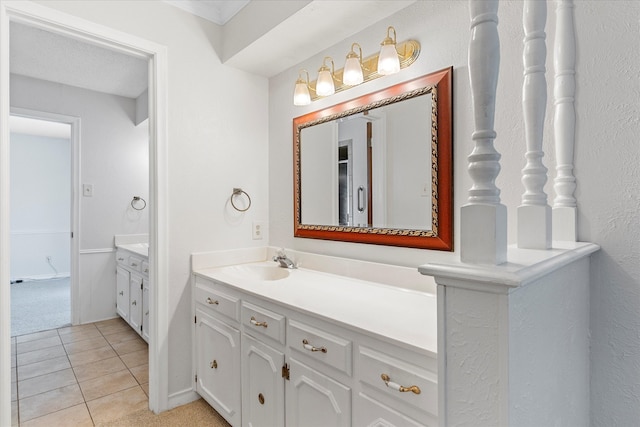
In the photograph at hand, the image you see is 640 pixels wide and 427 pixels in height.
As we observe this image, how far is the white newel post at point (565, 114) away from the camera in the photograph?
1.07 metres

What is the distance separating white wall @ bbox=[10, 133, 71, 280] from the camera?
5590 millimetres

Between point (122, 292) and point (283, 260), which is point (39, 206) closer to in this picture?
point (122, 292)

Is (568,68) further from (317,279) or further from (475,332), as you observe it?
(317,279)

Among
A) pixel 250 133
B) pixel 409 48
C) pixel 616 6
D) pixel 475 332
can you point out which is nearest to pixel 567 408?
pixel 475 332

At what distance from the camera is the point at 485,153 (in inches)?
24.4

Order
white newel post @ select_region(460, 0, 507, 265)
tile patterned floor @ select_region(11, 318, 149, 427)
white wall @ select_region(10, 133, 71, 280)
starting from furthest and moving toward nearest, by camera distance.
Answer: white wall @ select_region(10, 133, 71, 280) < tile patterned floor @ select_region(11, 318, 149, 427) < white newel post @ select_region(460, 0, 507, 265)

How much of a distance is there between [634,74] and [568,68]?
16 centimetres

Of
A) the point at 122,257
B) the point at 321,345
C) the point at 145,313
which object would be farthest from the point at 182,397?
the point at 122,257

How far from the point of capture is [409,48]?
1602 millimetres

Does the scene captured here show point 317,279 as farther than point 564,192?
Yes

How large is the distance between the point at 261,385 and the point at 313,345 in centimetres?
47

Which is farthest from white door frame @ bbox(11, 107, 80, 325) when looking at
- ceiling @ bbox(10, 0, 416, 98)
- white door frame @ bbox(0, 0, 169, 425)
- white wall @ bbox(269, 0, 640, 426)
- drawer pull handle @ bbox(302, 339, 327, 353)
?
white wall @ bbox(269, 0, 640, 426)

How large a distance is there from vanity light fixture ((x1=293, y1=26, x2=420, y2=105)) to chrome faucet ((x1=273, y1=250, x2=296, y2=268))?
3.10 ft

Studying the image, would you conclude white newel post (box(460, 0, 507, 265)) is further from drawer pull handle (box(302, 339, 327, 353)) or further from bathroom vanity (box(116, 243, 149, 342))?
bathroom vanity (box(116, 243, 149, 342))
